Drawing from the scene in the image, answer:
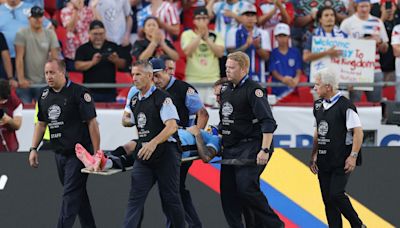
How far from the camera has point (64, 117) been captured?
35.3ft

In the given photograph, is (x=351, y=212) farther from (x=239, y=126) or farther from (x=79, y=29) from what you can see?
(x=79, y=29)

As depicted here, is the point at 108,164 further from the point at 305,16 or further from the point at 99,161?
the point at 305,16

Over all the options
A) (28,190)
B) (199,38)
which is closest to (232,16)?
(199,38)

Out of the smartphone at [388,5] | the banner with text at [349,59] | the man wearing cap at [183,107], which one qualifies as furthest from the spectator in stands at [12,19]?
the smartphone at [388,5]

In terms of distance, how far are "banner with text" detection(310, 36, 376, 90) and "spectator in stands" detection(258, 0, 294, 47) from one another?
94cm

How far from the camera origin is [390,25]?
16094 millimetres

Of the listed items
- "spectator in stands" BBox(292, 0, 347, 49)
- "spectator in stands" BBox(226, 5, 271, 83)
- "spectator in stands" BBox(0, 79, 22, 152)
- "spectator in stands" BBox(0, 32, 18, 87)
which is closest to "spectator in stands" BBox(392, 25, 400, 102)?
"spectator in stands" BBox(292, 0, 347, 49)

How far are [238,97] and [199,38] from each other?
4569 millimetres

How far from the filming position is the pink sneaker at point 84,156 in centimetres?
1032

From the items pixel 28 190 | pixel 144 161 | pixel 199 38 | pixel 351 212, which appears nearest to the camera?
pixel 144 161

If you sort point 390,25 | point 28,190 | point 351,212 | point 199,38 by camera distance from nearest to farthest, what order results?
point 351,212 < point 28,190 < point 199,38 < point 390,25

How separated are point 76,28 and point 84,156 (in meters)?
5.30

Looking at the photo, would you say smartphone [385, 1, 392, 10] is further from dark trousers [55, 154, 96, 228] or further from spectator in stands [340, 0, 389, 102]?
dark trousers [55, 154, 96, 228]

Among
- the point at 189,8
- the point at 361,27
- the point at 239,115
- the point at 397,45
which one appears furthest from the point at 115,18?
the point at 239,115
